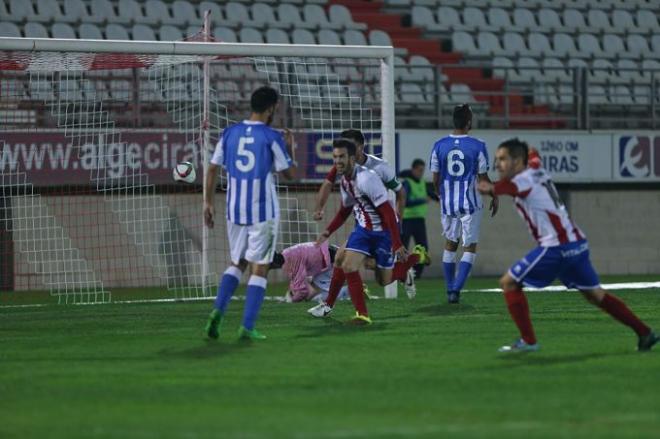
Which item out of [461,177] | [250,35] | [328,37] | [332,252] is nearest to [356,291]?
[461,177]

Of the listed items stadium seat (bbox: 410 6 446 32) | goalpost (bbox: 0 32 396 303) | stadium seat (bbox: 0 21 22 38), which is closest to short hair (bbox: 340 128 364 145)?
goalpost (bbox: 0 32 396 303)

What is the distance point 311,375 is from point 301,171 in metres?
12.0

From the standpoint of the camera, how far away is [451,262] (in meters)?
16.4

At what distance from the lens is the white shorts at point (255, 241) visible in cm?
1145

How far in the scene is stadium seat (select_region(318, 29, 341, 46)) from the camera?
24.5 metres

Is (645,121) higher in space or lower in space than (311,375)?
higher

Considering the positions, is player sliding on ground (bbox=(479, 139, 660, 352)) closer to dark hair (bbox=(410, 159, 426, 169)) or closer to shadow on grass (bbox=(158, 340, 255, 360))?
shadow on grass (bbox=(158, 340, 255, 360))

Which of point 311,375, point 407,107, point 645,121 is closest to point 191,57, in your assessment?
point 407,107

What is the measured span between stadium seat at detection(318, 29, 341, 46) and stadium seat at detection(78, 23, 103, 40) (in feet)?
13.2

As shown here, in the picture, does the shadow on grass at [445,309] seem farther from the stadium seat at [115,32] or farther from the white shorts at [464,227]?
the stadium seat at [115,32]

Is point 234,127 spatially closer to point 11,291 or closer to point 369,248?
point 369,248

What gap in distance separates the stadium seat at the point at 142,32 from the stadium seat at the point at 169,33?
148 mm

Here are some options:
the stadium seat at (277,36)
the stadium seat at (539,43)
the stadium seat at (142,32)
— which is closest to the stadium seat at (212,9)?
the stadium seat at (277,36)

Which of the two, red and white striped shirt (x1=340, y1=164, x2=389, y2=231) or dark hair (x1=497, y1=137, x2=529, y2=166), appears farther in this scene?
red and white striped shirt (x1=340, y1=164, x2=389, y2=231)
